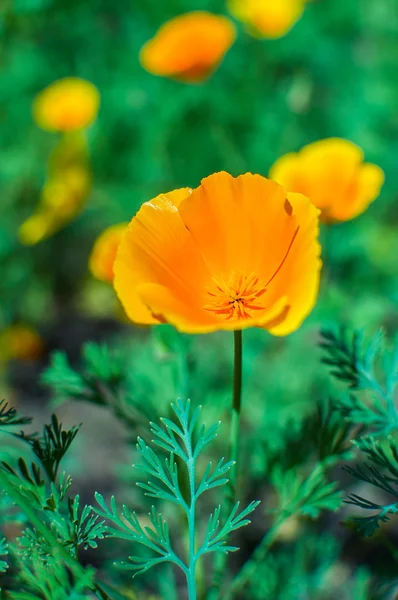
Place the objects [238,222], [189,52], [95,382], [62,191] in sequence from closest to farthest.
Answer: [238,222] → [95,382] → [189,52] → [62,191]

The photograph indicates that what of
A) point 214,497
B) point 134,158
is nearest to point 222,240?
point 214,497

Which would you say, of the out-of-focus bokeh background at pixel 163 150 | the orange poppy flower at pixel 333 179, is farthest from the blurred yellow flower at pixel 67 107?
the orange poppy flower at pixel 333 179

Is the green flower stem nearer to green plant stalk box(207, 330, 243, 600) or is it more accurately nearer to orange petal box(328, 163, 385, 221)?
green plant stalk box(207, 330, 243, 600)

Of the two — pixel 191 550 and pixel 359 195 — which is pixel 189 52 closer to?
pixel 359 195

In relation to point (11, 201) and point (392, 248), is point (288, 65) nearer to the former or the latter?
point (392, 248)

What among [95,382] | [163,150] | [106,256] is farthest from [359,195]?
[163,150]

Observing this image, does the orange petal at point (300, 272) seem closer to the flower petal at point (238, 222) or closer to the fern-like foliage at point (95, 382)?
the flower petal at point (238, 222)

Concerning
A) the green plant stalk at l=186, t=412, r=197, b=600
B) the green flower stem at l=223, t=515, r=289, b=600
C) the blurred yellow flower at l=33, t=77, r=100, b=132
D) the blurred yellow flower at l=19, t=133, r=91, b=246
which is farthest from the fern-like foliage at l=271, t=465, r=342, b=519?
the blurred yellow flower at l=33, t=77, r=100, b=132
